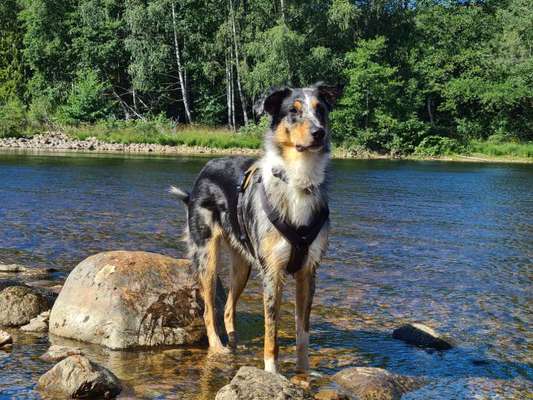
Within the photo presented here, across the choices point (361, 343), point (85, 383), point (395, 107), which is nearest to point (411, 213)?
point (361, 343)

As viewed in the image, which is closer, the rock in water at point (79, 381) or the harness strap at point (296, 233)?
the rock in water at point (79, 381)

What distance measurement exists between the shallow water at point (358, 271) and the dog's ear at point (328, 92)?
2.35 feet

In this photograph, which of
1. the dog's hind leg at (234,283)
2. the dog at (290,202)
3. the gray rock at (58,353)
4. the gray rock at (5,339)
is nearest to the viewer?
the dog at (290,202)

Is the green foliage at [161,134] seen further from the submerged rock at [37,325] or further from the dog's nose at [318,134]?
the dog's nose at [318,134]

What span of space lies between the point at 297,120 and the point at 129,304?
9.22 ft

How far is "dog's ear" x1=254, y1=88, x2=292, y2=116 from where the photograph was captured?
237 inches

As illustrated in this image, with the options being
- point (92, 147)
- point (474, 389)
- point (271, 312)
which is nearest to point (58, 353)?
point (271, 312)

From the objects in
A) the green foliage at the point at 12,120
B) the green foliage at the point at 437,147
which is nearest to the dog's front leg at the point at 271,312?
the green foliage at the point at 437,147

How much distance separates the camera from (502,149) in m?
54.9

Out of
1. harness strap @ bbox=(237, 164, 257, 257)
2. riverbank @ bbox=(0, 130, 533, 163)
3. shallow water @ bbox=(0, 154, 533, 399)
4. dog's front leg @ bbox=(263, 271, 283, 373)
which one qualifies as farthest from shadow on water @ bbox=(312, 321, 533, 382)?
riverbank @ bbox=(0, 130, 533, 163)

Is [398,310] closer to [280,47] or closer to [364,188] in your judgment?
[364,188]

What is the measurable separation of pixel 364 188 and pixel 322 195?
20774mm

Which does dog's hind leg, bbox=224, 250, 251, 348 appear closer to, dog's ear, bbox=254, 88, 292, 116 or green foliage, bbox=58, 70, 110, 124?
dog's ear, bbox=254, 88, 292, 116

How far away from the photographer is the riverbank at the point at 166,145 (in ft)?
164
